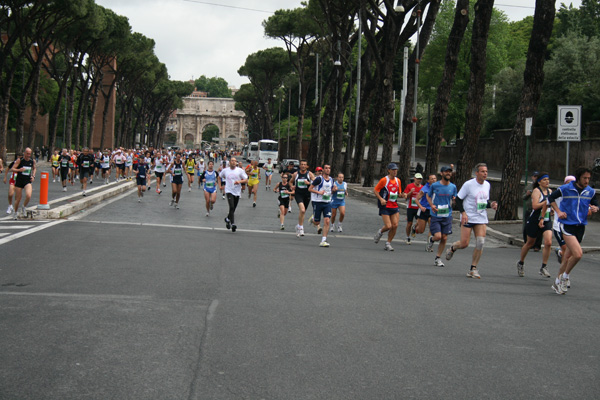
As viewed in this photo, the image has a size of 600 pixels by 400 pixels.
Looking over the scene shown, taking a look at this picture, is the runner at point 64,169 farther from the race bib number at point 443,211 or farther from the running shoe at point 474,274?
the running shoe at point 474,274

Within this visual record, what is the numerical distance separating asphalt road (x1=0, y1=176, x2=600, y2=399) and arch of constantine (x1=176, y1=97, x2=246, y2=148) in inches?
6643

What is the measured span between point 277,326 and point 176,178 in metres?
17.8

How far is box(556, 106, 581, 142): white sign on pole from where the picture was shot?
1675 centimetres

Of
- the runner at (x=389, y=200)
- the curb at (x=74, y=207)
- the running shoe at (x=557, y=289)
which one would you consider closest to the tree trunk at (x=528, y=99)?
the runner at (x=389, y=200)

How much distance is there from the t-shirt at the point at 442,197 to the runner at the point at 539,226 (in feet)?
4.64

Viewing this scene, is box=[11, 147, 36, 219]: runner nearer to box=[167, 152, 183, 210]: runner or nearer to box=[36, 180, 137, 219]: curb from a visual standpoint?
box=[36, 180, 137, 219]: curb

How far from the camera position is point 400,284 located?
10055 mm

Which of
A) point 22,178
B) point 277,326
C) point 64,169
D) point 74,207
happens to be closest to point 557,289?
point 277,326

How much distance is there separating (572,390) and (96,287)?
17.5 ft

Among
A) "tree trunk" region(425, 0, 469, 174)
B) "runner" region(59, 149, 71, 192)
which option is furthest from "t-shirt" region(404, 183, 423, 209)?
"runner" region(59, 149, 71, 192)

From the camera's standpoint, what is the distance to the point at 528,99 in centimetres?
2012

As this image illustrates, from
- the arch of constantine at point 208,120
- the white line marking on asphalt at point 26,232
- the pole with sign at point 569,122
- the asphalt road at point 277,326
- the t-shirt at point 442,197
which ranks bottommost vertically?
the white line marking on asphalt at point 26,232

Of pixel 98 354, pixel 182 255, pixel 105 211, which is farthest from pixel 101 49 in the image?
pixel 98 354

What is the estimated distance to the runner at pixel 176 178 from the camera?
23891 millimetres
